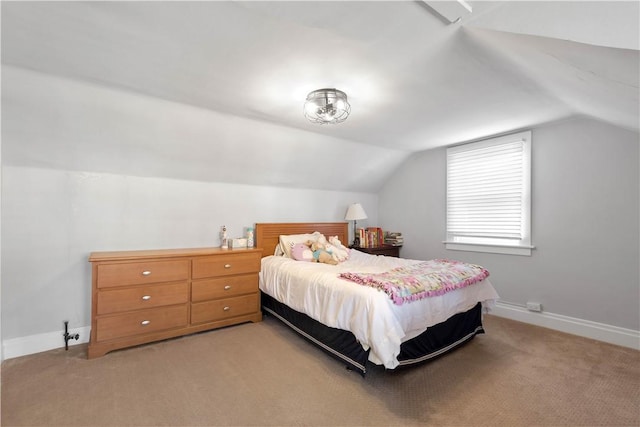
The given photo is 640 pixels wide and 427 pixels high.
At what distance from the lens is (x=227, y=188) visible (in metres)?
3.69

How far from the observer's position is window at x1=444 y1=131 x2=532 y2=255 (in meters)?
3.41

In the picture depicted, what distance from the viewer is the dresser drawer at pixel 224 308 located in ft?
9.78

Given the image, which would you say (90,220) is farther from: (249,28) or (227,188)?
(249,28)

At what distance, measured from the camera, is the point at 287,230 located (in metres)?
4.07

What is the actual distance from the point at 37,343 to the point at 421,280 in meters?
3.38

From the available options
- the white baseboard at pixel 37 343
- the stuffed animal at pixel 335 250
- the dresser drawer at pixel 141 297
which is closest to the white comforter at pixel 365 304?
the stuffed animal at pixel 335 250

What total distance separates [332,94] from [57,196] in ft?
8.77

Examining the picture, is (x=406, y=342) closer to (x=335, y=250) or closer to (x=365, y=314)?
(x=365, y=314)

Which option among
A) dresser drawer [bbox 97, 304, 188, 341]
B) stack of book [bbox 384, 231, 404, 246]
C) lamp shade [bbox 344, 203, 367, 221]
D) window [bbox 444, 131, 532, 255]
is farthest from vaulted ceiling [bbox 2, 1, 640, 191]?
stack of book [bbox 384, 231, 404, 246]

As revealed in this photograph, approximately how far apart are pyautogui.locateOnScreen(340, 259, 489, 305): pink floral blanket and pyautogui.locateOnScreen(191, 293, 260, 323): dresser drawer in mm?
1369

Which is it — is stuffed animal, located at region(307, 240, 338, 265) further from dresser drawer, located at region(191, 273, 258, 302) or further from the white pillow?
dresser drawer, located at region(191, 273, 258, 302)

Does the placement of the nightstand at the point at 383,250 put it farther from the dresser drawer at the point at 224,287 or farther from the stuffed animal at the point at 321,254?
the dresser drawer at the point at 224,287

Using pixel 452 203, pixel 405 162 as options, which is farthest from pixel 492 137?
pixel 405 162

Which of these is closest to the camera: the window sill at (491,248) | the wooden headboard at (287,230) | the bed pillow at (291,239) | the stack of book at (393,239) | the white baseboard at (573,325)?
the white baseboard at (573,325)
